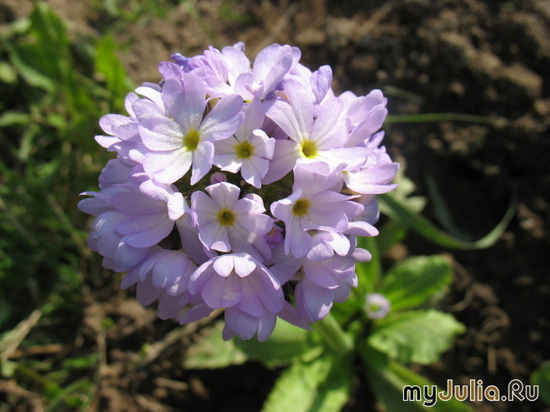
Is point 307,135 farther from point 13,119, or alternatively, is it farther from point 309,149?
point 13,119

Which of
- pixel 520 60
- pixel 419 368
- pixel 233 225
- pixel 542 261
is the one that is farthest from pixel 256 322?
pixel 520 60

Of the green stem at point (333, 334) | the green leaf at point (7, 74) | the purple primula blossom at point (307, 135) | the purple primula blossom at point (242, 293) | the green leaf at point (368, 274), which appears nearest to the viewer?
the purple primula blossom at point (242, 293)

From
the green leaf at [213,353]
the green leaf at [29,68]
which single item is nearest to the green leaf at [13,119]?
the green leaf at [29,68]

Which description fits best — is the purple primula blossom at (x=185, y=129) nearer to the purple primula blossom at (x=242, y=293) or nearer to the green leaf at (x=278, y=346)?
the purple primula blossom at (x=242, y=293)

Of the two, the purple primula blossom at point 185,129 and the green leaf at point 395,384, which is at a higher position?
the purple primula blossom at point 185,129

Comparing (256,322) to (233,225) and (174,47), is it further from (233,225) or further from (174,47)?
(174,47)

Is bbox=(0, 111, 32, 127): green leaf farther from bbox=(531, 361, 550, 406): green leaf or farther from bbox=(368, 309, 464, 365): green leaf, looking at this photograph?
bbox=(531, 361, 550, 406): green leaf
